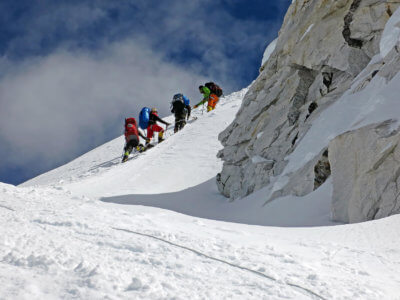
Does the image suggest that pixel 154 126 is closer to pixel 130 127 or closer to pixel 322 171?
pixel 130 127

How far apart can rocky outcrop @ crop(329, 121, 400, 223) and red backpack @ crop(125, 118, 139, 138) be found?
1185 centimetres

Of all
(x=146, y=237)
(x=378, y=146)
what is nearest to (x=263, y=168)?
(x=378, y=146)

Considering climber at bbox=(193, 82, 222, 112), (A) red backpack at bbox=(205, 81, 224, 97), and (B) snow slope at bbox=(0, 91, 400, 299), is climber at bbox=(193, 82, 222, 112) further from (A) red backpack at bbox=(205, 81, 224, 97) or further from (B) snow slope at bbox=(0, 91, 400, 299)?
(B) snow slope at bbox=(0, 91, 400, 299)

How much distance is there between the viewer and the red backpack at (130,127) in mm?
17641

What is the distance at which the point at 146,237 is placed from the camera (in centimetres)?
404

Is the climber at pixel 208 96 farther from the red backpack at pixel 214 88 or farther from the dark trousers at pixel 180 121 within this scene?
the dark trousers at pixel 180 121

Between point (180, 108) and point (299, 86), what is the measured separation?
9748mm

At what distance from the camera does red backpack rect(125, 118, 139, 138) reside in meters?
17.6

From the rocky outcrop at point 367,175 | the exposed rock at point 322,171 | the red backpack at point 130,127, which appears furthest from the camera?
the red backpack at point 130,127

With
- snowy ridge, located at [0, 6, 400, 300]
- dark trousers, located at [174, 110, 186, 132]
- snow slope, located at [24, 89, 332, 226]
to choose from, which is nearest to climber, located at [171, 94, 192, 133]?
dark trousers, located at [174, 110, 186, 132]

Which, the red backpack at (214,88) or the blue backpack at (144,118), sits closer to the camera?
the blue backpack at (144,118)

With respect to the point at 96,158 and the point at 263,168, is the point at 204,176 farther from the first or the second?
the point at 96,158

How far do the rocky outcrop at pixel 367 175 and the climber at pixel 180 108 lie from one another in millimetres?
13845

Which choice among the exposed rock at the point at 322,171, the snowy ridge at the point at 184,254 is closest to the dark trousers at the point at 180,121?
the exposed rock at the point at 322,171
